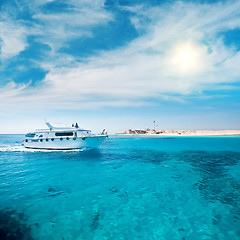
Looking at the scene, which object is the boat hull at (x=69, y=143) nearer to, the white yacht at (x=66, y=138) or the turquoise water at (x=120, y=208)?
the white yacht at (x=66, y=138)

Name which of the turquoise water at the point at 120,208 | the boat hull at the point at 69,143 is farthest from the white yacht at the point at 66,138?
the turquoise water at the point at 120,208

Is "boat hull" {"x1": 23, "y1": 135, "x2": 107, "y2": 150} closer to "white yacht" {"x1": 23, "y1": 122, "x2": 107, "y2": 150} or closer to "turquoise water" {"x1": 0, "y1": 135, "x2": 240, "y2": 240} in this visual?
"white yacht" {"x1": 23, "y1": 122, "x2": 107, "y2": 150}

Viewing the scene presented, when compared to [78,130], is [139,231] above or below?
below

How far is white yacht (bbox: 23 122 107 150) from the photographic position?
31328mm

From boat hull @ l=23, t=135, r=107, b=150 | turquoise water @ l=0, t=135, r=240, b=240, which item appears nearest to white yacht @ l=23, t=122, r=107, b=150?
boat hull @ l=23, t=135, r=107, b=150

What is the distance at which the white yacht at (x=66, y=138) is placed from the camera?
103 ft

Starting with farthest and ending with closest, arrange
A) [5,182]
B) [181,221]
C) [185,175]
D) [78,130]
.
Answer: [78,130], [185,175], [5,182], [181,221]

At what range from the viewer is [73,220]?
7480 mm

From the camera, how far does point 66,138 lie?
31578mm

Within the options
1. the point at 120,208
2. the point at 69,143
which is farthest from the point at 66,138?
the point at 120,208

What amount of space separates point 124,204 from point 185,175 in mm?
8940

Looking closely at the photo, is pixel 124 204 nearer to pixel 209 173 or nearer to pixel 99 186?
pixel 99 186

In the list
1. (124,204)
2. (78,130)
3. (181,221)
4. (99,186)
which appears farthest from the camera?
(78,130)

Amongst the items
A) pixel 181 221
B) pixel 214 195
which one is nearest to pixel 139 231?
pixel 181 221
